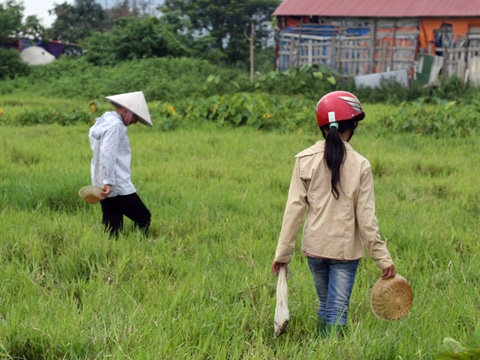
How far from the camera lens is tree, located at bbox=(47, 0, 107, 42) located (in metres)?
34.7

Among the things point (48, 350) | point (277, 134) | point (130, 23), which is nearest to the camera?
point (48, 350)

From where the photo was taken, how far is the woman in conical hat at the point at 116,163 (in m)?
5.00

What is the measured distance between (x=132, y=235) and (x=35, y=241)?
769 mm

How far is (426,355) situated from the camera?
3170 mm

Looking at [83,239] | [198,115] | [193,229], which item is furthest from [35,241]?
[198,115]

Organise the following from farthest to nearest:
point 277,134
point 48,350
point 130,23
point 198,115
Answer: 1. point 130,23
2. point 198,115
3. point 277,134
4. point 48,350

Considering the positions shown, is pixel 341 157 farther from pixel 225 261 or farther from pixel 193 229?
pixel 193 229

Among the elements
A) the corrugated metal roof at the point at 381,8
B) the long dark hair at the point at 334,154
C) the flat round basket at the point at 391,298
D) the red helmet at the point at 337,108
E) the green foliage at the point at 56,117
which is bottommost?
the green foliage at the point at 56,117

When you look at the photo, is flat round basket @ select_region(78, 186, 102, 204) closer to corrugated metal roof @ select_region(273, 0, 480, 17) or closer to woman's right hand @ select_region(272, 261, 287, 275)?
woman's right hand @ select_region(272, 261, 287, 275)

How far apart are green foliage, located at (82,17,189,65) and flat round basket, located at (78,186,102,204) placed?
60.1 ft

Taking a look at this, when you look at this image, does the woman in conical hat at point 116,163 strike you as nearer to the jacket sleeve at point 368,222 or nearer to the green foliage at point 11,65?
the jacket sleeve at point 368,222

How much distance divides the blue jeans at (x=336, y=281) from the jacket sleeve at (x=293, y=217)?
6.9 inches

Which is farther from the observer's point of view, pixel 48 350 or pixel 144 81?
pixel 144 81

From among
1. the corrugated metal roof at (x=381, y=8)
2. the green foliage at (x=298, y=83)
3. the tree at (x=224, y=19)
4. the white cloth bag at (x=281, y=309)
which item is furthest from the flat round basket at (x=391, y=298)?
the tree at (x=224, y=19)
